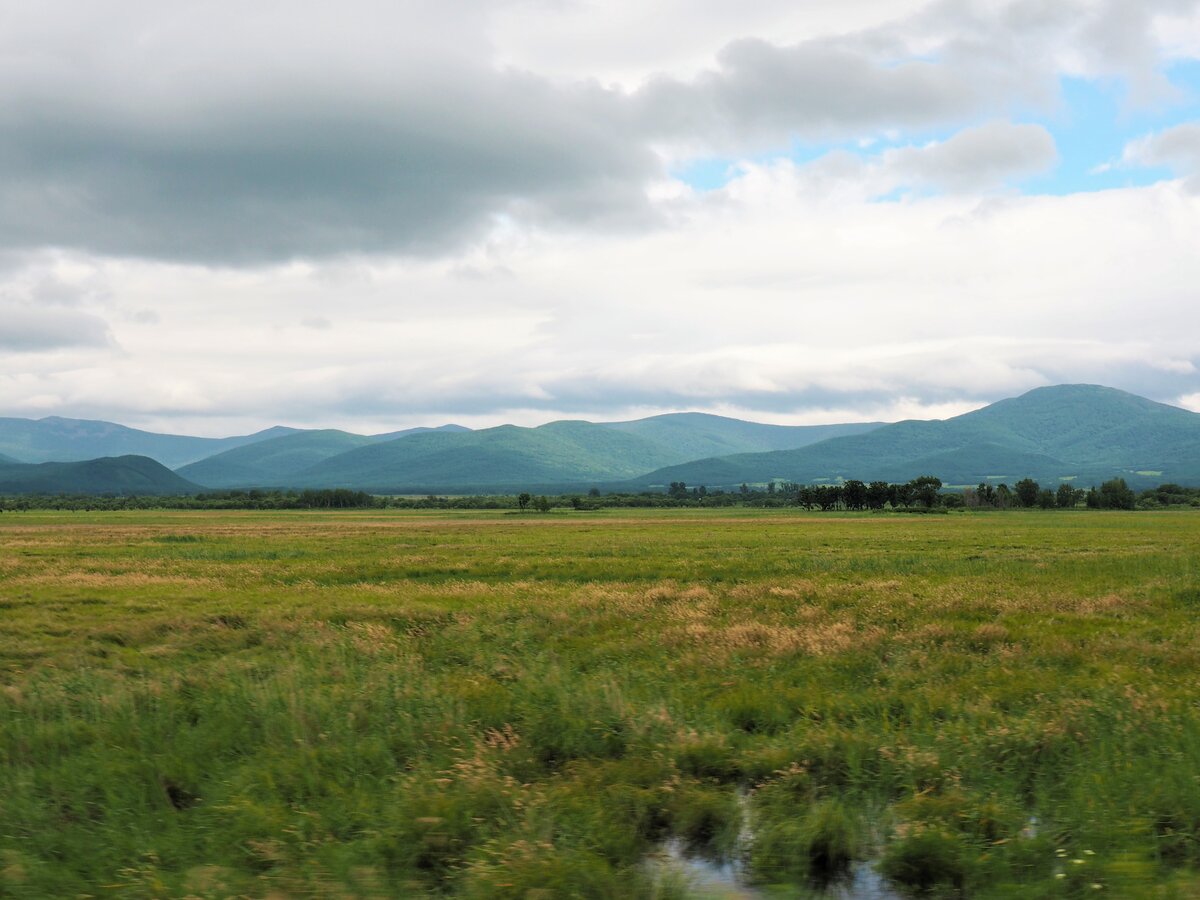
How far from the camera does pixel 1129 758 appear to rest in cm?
848

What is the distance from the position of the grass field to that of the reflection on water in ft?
0.47

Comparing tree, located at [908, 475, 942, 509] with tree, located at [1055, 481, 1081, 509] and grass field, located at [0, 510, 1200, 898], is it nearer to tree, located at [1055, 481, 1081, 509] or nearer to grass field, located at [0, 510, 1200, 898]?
tree, located at [1055, 481, 1081, 509]

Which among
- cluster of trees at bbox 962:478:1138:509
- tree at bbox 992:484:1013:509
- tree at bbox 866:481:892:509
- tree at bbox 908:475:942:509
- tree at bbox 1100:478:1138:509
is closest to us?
tree at bbox 908:475:942:509

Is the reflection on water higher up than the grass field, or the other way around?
the grass field

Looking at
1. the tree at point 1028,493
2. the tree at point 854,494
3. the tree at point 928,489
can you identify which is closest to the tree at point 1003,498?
the tree at point 1028,493

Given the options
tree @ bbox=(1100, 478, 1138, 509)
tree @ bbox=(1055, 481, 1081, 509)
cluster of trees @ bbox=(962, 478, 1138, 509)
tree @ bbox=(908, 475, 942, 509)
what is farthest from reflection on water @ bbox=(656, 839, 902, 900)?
tree @ bbox=(1055, 481, 1081, 509)

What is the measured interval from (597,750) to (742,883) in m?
2.95

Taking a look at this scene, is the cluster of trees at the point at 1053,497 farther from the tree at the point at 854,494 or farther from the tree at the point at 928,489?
the tree at the point at 854,494

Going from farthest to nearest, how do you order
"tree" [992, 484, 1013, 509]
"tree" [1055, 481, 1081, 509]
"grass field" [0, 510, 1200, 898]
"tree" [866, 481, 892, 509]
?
"tree" [992, 484, 1013, 509] < "tree" [1055, 481, 1081, 509] < "tree" [866, 481, 892, 509] < "grass field" [0, 510, 1200, 898]

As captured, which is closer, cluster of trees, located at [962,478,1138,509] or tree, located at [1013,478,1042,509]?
cluster of trees, located at [962,478,1138,509]

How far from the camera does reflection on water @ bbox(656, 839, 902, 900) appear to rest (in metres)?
6.66

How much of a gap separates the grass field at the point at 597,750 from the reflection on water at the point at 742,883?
5.7 inches

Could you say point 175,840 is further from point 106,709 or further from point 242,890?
point 106,709

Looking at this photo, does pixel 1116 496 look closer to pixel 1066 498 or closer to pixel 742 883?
pixel 1066 498
